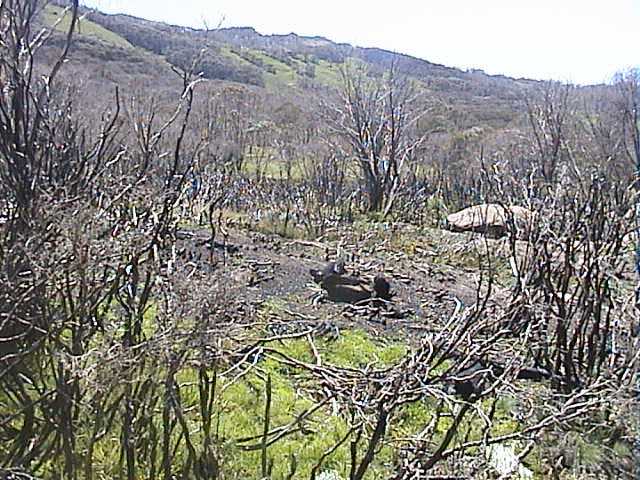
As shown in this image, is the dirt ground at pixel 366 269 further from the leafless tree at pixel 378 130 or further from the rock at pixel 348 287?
the leafless tree at pixel 378 130

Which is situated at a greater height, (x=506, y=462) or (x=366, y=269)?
(x=506, y=462)

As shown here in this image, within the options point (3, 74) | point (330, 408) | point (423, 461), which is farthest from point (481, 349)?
point (3, 74)

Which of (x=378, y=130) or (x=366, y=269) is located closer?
(x=366, y=269)

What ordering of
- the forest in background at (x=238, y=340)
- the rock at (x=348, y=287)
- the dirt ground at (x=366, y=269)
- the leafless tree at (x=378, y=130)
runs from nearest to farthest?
1. the forest in background at (x=238, y=340)
2. the dirt ground at (x=366, y=269)
3. the rock at (x=348, y=287)
4. the leafless tree at (x=378, y=130)

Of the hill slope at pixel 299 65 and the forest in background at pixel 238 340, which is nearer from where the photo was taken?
the forest in background at pixel 238 340

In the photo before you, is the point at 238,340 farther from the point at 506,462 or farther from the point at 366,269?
the point at 366,269

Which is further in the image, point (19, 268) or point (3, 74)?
point (3, 74)

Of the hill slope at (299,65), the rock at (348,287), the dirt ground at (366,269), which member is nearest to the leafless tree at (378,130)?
the hill slope at (299,65)

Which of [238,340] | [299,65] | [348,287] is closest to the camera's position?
[238,340]

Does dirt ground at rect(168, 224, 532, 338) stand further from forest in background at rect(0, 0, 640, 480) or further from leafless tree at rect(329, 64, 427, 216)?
leafless tree at rect(329, 64, 427, 216)

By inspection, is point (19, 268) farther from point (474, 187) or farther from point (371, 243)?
point (474, 187)

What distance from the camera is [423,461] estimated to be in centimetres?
290

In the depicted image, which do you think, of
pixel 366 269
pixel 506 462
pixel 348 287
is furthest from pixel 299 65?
pixel 506 462

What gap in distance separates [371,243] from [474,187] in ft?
Answer: 23.5
